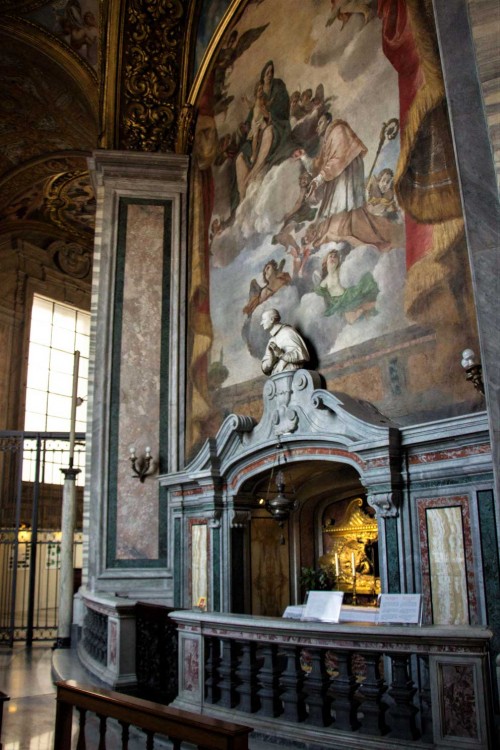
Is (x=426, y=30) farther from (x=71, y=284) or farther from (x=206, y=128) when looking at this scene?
(x=71, y=284)

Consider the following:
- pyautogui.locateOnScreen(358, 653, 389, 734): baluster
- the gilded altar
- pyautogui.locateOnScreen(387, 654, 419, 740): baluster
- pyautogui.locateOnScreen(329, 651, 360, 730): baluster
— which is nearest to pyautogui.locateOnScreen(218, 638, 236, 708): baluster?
pyautogui.locateOnScreen(329, 651, 360, 730): baluster

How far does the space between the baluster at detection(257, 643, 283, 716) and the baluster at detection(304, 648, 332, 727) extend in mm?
295

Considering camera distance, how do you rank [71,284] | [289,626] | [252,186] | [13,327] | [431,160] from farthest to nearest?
[71,284] → [13,327] → [252,186] → [431,160] → [289,626]

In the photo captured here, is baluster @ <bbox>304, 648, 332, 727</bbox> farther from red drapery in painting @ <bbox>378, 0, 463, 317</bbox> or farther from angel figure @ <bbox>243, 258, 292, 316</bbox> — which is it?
angel figure @ <bbox>243, 258, 292, 316</bbox>

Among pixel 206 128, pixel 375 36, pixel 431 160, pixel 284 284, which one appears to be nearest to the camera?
pixel 431 160

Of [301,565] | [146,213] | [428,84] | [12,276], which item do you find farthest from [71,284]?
[428,84]

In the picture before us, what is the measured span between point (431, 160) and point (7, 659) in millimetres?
8327

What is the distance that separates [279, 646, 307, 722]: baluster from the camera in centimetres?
474

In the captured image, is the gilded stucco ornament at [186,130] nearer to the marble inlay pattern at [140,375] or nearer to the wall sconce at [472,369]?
the marble inlay pattern at [140,375]

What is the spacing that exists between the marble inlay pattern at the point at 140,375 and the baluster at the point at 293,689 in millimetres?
5287

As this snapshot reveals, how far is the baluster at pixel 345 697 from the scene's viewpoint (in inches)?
175

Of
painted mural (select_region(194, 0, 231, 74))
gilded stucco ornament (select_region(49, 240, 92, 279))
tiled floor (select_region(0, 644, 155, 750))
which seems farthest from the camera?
gilded stucco ornament (select_region(49, 240, 92, 279))

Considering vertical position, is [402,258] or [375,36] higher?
[375,36]

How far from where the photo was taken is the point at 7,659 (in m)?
9.86
